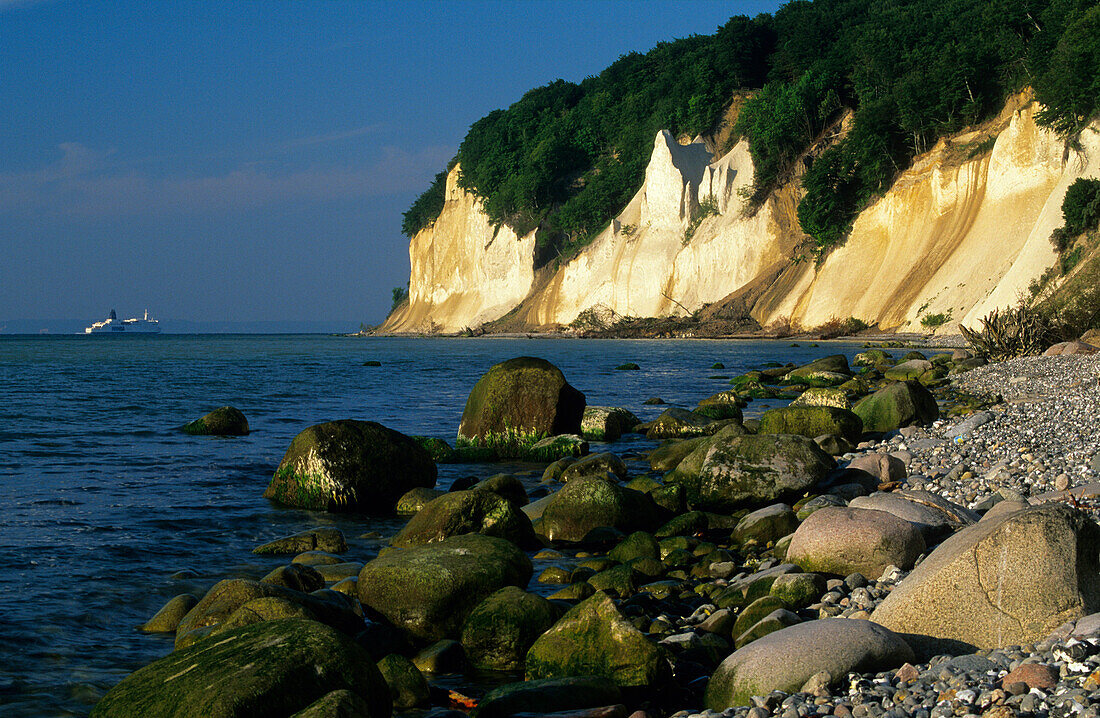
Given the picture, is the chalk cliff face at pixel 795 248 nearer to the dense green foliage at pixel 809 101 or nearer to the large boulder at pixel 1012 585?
the dense green foliage at pixel 809 101

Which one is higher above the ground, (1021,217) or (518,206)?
(518,206)

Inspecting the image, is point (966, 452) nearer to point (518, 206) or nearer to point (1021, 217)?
point (1021, 217)

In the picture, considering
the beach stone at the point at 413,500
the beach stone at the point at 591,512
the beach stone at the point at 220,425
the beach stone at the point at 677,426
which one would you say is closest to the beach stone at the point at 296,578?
the beach stone at the point at 591,512

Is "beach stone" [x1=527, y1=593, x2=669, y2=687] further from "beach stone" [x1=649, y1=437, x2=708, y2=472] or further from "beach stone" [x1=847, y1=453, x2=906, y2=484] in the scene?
"beach stone" [x1=649, y1=437, x2=708, y2=472]

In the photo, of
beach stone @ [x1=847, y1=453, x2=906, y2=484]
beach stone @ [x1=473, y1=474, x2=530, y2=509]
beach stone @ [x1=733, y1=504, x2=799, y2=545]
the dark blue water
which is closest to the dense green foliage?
the dark blue water

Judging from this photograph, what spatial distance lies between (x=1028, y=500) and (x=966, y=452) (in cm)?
332

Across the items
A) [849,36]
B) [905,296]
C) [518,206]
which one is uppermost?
[849,36]

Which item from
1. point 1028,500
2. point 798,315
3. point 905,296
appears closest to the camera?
point 1028,500

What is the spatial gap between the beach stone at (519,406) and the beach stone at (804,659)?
33.5 feet

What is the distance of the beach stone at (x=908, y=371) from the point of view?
74.5 ft

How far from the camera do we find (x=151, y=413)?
21.8 m

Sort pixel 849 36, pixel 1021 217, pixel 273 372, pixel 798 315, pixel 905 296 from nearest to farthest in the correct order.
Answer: pixel 273 372 < pixel 1021 217 < pixel 905 296 < pixel 798 315 < pixel 849 36

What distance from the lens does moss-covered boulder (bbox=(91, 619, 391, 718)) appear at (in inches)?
172

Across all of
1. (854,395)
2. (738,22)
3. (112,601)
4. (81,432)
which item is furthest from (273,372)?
(738,22)
